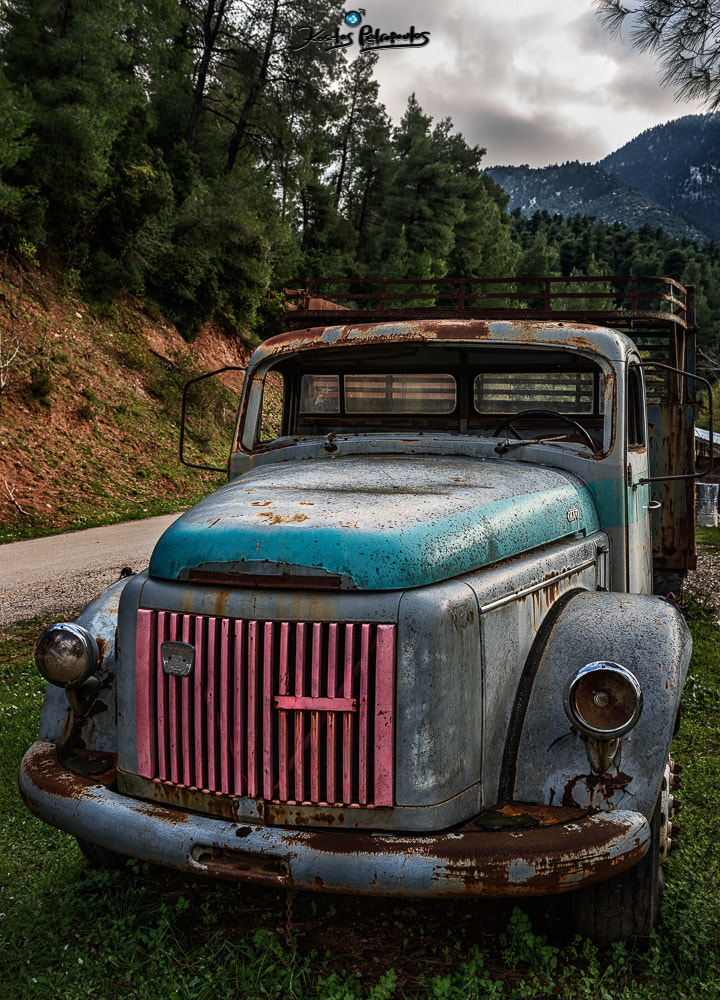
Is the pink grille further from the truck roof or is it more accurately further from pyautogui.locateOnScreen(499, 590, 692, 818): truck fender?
the truck roof

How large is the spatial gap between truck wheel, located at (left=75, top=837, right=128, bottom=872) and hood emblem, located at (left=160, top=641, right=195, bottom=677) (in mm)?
1103

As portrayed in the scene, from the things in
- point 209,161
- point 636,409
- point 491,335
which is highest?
point 209,161

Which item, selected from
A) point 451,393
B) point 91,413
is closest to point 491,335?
point 451,393

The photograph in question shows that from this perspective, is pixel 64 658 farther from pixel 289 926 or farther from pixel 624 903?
pixel 624 903

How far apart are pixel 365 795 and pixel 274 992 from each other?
0.72 m

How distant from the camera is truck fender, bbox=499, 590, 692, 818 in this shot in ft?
8.74

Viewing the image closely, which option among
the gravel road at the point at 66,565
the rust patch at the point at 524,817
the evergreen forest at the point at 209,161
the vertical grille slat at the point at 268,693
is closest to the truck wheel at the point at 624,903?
A: the rust patch at the point at 524,817

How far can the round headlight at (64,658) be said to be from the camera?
316 cm

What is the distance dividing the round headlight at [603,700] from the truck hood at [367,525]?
1.69 ft

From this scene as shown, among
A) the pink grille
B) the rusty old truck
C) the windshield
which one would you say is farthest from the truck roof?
the pink grille

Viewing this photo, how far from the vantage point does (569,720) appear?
2.72m

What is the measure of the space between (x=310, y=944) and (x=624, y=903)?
3.45ft

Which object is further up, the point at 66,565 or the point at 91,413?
the point at 91,413

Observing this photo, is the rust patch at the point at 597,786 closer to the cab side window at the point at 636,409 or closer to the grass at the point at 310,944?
the grass at the point at 310,944
